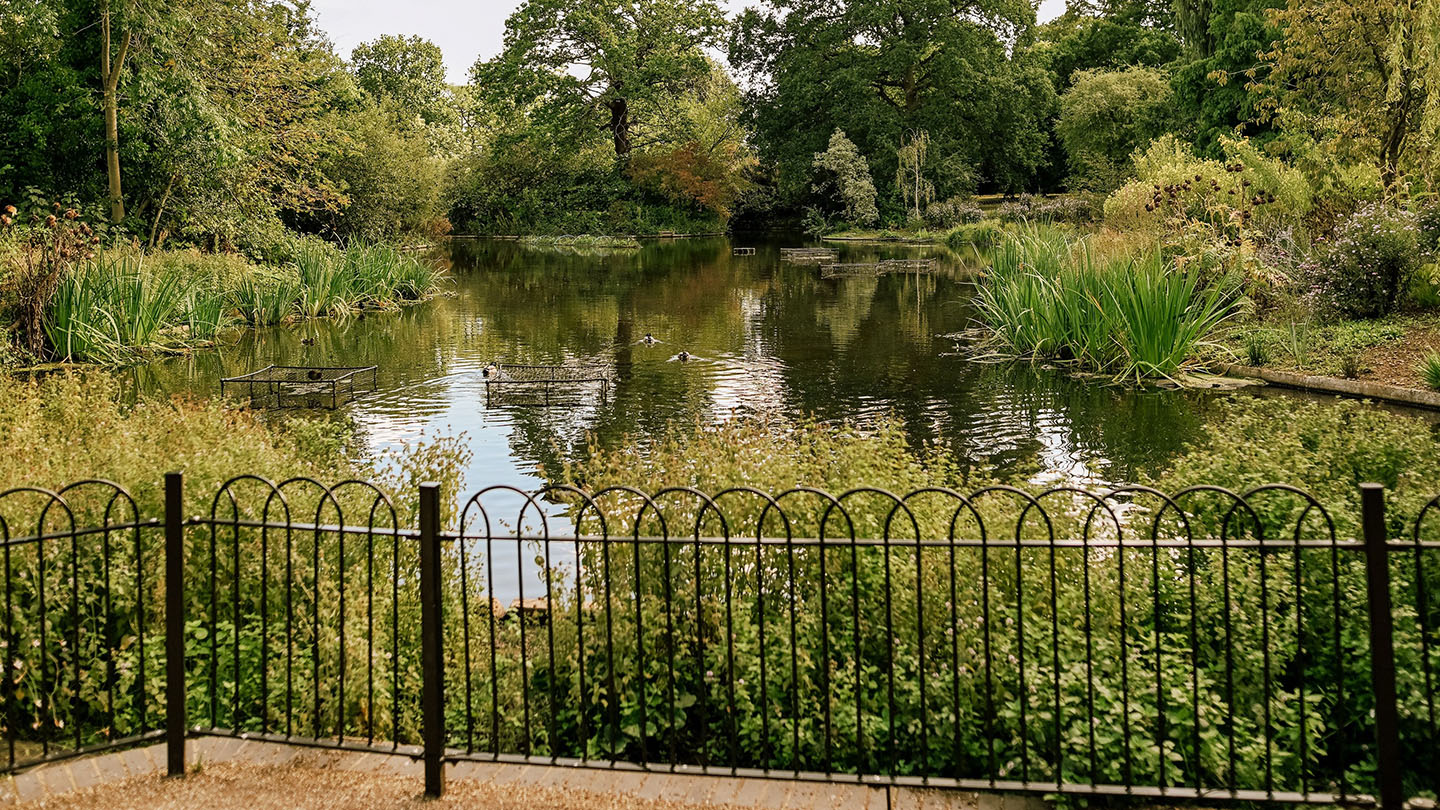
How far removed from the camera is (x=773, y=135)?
6144cm

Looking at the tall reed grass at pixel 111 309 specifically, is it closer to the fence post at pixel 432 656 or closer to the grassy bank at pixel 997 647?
the grassy bank at pixel 997 647

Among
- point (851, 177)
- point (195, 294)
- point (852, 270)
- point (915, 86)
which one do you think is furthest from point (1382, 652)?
point (915, 86)

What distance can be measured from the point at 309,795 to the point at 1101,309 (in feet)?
43.8

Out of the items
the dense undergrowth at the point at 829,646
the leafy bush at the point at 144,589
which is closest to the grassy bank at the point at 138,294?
the leafy bush at the point at 144,589

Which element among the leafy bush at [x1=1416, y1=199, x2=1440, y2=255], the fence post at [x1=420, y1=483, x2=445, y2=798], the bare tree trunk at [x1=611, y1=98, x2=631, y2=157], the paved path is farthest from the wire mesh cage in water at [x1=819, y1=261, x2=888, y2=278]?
the fence post at [x1=420, y1=483, x2=445, y2=798]

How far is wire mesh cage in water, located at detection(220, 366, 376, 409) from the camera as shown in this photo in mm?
14250

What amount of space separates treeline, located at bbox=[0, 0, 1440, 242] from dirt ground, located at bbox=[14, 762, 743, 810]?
18.8m

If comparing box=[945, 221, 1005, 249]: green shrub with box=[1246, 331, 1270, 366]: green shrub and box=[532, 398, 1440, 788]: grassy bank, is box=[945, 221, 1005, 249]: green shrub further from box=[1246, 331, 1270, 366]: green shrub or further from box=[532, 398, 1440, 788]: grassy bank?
box=[532, 398, 1440, 788]: grassy bank

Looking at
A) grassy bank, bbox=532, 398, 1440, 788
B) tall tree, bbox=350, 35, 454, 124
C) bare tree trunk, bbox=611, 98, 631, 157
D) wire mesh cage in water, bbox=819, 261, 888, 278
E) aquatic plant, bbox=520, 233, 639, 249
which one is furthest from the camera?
tall tree, bbox=350, 35, 454, 124

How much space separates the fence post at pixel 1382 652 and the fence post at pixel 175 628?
404cm

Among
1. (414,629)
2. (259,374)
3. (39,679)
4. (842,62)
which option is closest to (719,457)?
(414,629)

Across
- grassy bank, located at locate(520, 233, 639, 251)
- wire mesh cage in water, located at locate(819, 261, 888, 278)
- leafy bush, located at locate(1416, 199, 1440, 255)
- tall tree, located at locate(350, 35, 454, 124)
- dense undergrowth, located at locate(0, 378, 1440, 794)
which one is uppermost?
tall tree, located at locate(350, 35, 454, 124)

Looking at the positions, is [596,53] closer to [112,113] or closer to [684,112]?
[684,112]

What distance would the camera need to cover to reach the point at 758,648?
16.7ft
